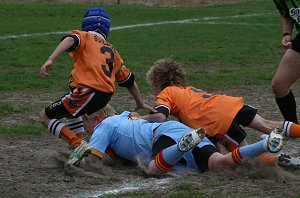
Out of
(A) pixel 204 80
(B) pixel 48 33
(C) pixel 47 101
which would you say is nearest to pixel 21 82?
(C) pixel 47 101

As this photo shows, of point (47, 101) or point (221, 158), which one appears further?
point (47, 101)

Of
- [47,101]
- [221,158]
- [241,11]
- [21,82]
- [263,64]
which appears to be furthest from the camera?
[241,11]

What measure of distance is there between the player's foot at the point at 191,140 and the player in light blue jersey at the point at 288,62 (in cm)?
193

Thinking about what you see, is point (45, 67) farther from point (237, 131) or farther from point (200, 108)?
point (237, 131)

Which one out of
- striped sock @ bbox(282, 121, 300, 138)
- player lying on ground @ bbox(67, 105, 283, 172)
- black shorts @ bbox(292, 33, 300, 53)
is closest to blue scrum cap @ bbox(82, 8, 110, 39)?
player lying on ground @ bbox(67, 105, 283, 172)

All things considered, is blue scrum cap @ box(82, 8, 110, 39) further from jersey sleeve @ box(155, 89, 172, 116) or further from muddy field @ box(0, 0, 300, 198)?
muddy field @ box(0, 0, 300, 198)

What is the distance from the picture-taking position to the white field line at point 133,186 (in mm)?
5096

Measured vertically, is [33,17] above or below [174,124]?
below

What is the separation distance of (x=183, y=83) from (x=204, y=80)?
5.08 meters

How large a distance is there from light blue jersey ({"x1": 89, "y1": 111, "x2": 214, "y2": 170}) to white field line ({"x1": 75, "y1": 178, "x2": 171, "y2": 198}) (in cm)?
48

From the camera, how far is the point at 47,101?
966 cm

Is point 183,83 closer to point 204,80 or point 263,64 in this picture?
point 204,80

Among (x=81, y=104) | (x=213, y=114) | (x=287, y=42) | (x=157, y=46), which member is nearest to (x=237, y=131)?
(x=213, y=114)

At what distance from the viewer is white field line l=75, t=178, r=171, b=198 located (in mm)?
5096
